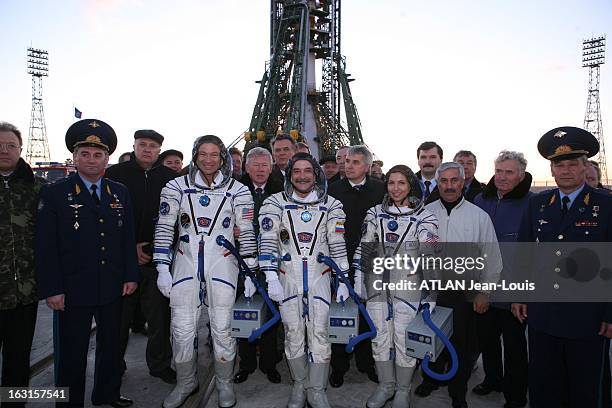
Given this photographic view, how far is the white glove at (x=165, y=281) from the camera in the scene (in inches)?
145

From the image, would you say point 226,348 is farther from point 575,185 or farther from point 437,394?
point 575,185

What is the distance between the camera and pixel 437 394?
4.29 metres

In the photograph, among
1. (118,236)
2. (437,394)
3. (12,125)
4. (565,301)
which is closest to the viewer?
(565,301)

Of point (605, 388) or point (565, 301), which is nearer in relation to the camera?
point (565, 301)

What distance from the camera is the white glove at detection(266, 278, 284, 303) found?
3.63 meters

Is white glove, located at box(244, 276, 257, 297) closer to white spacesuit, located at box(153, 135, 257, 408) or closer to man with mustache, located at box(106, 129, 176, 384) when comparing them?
white spacesuit, located at box(153, 135, 257, 408)

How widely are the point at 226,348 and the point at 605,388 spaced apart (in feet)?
12.0

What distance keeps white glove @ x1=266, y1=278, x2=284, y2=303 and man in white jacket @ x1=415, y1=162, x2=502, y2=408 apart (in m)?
1.72

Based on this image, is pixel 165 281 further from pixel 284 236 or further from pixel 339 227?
pixel 339 227

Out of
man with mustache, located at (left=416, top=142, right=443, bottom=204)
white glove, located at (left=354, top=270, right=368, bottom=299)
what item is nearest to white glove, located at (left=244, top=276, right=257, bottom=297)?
white glove, located at (left=354, top=270, right=368, bottom=299)

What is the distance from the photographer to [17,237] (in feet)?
11.1

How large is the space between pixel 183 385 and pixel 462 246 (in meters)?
3.24

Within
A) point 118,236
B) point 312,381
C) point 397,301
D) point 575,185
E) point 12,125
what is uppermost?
point 12,125

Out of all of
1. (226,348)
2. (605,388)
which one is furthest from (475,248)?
(226,348)
